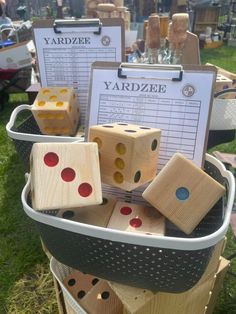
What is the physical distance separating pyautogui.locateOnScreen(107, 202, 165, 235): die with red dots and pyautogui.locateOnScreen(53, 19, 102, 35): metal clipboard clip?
0.70 m

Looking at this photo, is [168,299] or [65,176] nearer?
[65,176]

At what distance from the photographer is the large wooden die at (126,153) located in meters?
0.77

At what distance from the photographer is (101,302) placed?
979mm

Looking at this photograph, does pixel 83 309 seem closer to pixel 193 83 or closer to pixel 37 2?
pixel 193 83

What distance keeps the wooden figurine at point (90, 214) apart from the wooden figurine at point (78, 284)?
336mm

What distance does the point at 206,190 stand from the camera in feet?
2.40

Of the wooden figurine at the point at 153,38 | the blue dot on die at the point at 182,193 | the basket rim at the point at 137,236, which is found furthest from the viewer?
the wooden figurine at the point at 153,38

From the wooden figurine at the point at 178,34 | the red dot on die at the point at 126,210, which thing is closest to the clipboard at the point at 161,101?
the red dot on die at the point at 126,210

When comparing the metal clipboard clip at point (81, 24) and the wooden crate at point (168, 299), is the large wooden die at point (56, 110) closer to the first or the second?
the metal clipboard clip at point (81, 24)

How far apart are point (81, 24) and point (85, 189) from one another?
30.2 inches

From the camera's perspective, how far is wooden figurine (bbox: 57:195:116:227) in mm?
804

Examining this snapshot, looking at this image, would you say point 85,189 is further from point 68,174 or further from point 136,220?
point 136,220

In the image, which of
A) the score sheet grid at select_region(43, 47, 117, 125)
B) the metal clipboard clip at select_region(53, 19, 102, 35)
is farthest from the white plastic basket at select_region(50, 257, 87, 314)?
the metal clipboard clip at select_region(53, 19, 102, 35)

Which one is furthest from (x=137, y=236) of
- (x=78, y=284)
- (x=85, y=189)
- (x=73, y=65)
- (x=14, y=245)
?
(x=14, y=245)
